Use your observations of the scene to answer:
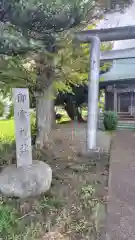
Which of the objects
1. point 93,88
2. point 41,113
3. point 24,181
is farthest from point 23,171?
point 93,88

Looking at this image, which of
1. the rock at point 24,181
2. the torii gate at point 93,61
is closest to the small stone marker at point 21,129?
the rock at point 24,181

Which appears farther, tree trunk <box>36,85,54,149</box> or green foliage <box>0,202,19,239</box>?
tree trunk <box>36,85,54,149</box>

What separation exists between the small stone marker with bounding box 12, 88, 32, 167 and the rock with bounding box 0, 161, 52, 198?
0.55 ft

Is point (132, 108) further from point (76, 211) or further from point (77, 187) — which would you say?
point (76, 211)

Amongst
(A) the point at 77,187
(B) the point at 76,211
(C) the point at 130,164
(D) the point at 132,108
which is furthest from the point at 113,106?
(B) the point at 76,211

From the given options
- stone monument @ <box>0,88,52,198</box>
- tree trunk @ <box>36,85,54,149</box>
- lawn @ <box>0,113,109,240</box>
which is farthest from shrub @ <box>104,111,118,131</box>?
stone monument @ <box>0,88,52,198</box>

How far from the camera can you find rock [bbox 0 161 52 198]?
13.0 ft

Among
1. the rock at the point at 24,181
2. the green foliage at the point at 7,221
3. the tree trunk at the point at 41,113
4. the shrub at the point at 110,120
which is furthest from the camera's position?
the shrub at the point at 110,120

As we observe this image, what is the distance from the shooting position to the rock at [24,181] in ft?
13.0

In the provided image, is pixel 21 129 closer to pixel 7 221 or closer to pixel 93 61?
pixel 7 221

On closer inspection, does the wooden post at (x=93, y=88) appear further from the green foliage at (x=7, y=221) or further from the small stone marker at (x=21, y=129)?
the green foliage at (x=7, y=221)

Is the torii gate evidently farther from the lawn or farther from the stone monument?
the stone monument

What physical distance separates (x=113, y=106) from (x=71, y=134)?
4.59 meters

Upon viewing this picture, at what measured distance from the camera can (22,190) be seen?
3.96 meters
